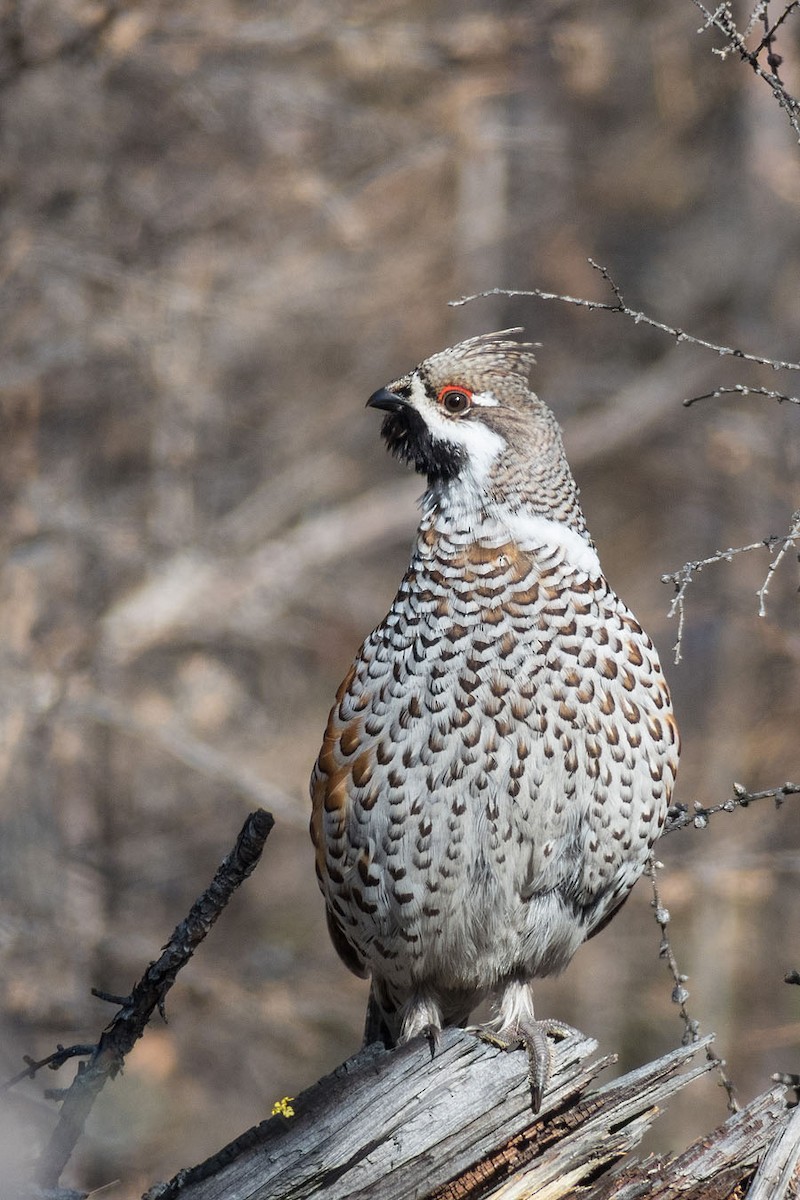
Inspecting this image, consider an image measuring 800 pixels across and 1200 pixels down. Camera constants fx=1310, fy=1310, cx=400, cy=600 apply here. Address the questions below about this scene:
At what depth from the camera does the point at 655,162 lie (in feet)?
39.8

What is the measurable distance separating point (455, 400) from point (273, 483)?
17.7ft

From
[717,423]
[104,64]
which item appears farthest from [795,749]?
[104,64]

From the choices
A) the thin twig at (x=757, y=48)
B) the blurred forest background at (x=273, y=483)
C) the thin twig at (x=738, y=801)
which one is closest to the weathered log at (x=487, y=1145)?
the thin twig at (x=738, y=801)

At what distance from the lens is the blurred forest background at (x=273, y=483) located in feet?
23.2

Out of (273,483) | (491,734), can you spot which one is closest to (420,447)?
(491,734)

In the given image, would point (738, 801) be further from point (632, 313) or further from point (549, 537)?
point (632, 313)

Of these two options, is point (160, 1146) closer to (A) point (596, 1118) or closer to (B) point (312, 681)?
(B) point (312, 681)

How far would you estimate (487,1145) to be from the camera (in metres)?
3.11

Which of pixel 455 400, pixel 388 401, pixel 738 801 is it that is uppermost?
pixel 388 401

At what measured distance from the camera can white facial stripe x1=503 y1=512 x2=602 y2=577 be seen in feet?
12.0

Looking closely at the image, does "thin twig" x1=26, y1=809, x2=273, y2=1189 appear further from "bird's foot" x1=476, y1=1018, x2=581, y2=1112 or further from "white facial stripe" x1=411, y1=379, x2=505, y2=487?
"white facial stripe" x1=411, y1=379, x2=505, y2=487

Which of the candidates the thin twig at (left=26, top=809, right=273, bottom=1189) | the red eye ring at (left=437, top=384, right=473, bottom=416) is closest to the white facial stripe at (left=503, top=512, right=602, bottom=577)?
the red eye ring at (left=437, top=384, right=473, bottom=416)

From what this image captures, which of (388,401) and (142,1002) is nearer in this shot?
(142,1002)

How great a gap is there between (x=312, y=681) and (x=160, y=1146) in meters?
3.42
